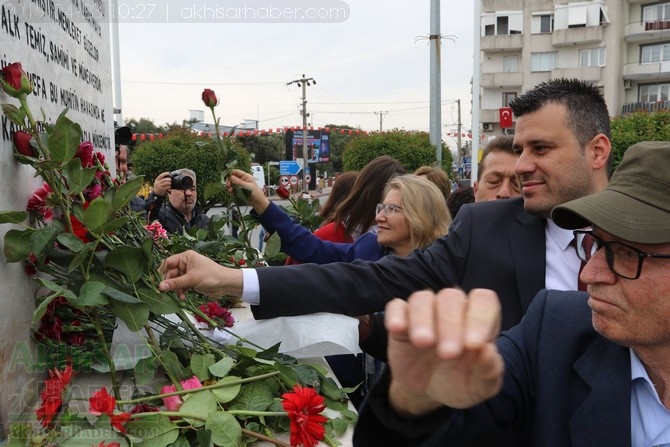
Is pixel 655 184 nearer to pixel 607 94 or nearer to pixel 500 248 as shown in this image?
pixel 500 248

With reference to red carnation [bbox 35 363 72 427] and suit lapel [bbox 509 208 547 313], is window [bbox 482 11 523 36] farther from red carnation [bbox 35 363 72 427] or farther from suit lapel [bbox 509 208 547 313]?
red carnation [bbox 35 363 72 427]

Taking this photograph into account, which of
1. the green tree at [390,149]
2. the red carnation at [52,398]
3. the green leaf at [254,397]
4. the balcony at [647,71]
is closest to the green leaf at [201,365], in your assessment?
the green leaf at [254,397]

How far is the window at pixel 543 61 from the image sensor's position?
4653 cm

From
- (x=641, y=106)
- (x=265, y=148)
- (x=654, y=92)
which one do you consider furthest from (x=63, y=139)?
(x=265, y=148)

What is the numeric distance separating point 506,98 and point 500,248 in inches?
1926

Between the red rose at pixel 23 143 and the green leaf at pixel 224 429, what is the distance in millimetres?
783

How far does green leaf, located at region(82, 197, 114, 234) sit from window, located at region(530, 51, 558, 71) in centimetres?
4875

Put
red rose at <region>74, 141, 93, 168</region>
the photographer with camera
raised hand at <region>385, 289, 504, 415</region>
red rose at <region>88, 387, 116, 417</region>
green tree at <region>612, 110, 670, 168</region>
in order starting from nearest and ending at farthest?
1. raised hand at <region>385, 289, 504, 415</region>
2. red rose at <region>88, 387, 116, 417</region>
3. red rose at <region>74, 141, 93, 168</region>
4. the photographer with camera
5. green tree at <region>612, 110, 670, 168</region>

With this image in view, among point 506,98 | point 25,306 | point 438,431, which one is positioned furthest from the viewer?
point 506,98

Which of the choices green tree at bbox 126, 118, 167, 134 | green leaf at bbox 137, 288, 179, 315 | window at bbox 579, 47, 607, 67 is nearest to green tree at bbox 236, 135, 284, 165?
green tree at bbox 126, 118, 167, 134

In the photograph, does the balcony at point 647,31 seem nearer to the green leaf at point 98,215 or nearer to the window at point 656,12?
the window at point 656,12

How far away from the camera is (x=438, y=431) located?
1034 millimetres

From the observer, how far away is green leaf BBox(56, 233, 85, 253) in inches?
58.6

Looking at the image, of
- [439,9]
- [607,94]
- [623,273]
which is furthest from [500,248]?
[607,94]
